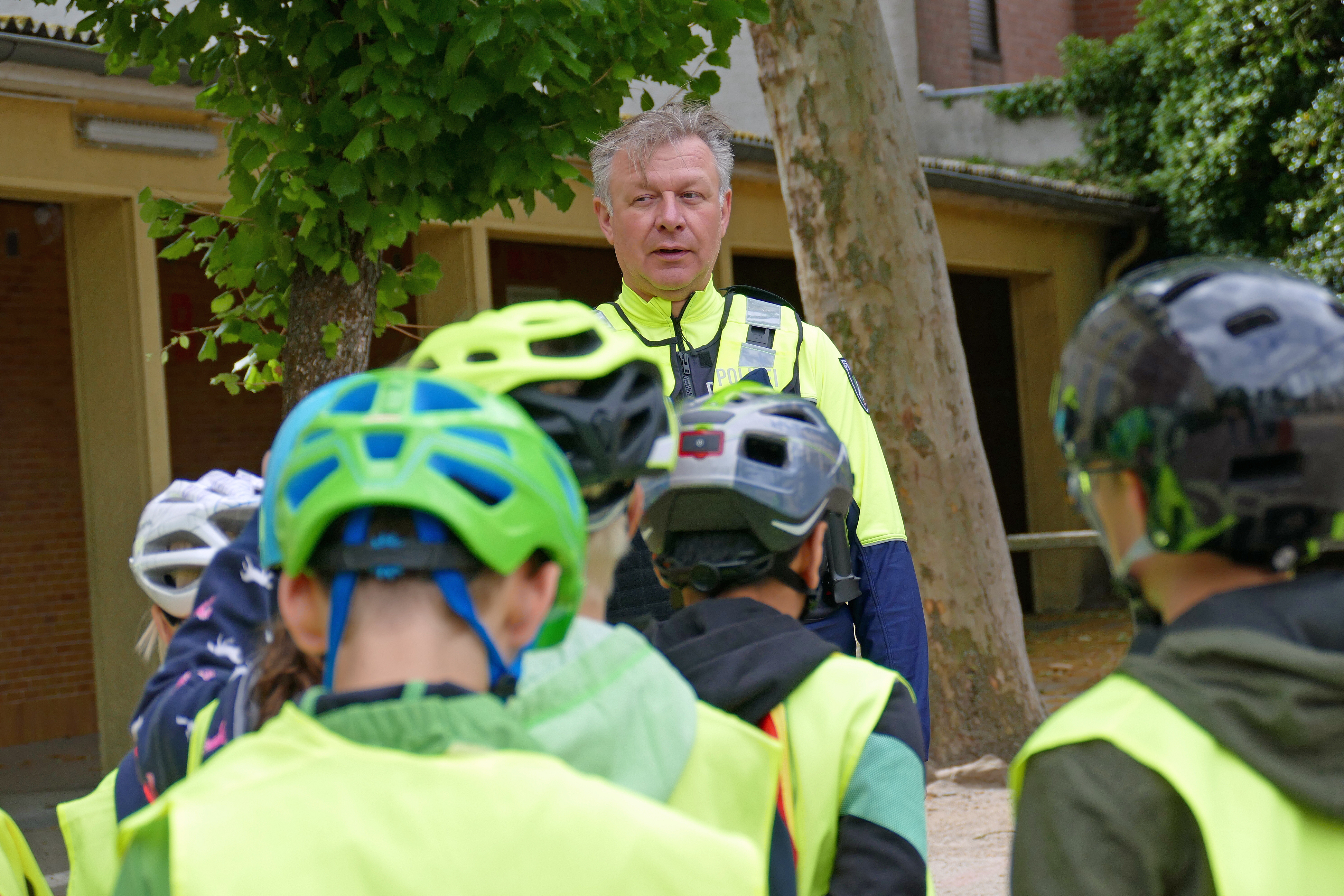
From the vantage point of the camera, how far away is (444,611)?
1259mm

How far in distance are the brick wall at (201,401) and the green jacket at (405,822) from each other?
9.71 metres

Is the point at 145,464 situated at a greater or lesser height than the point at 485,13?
lesser

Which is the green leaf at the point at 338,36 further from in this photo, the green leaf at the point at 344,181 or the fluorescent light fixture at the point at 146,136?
the fluorescent light fixture at the point at 146,136

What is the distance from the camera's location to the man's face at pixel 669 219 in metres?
3.11

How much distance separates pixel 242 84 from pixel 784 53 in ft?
10.5

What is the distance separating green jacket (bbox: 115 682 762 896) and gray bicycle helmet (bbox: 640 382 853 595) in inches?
29.7

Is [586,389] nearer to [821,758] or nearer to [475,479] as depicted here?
[475,479]

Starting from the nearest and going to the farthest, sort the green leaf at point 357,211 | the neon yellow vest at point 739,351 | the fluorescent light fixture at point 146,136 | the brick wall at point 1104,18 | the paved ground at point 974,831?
the neon yellow vest at point 739,351 → the green leaf at point 357,211 → the paved ground at point 974,831 → the fluorescent light fixture at point 146,136 → the brick wall at point 1104,18

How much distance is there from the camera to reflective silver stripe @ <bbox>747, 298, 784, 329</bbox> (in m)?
3.09

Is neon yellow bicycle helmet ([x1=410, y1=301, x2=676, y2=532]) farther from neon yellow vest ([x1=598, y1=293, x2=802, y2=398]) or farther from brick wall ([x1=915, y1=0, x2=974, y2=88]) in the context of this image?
brick wall ([x1=915, y1=0, x2=974, y2=88])

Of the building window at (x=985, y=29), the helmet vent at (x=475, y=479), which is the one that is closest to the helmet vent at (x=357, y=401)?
the helmet vent at (x=475, y=479)

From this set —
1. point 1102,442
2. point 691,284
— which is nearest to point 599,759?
point 1102,442

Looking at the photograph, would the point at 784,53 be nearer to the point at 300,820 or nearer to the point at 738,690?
the point at 738,690

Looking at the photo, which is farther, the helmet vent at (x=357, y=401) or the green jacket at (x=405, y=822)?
the helmet vent at (x=357, y=401)
